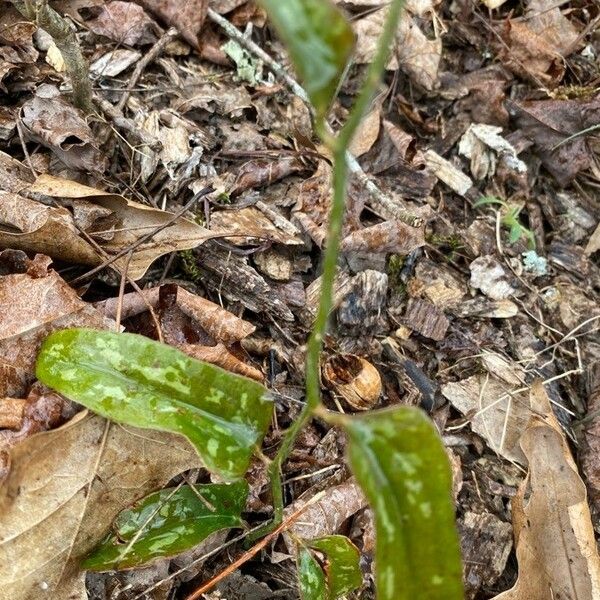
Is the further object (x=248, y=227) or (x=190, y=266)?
(x=248, y=227)

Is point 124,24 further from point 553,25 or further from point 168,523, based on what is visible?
point 553,25

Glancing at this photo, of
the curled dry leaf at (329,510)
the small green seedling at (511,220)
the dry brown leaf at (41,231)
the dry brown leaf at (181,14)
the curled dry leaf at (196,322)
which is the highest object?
the dry brown leaf at (181,14)

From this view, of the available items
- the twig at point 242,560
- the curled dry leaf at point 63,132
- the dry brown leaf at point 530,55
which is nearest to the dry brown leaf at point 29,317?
the curled dry leaf at point 63,132

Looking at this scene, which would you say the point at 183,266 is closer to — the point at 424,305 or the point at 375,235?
the point at 375,235

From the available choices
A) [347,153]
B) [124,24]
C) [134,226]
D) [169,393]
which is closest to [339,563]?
[169,393]

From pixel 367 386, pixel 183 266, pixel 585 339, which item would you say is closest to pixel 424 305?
pixel 367 386

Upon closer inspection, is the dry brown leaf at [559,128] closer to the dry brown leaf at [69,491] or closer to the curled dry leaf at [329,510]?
the curled dry leaf at [329,510]
